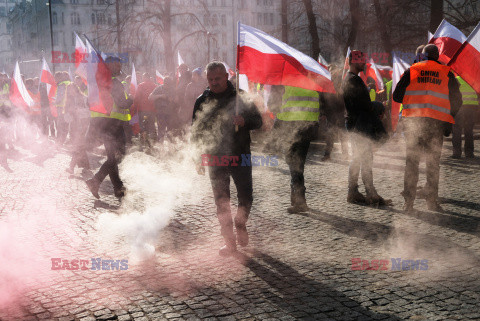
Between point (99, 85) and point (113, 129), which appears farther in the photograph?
point (113, 129)

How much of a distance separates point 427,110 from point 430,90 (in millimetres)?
240

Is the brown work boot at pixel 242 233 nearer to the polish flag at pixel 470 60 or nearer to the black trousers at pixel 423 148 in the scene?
the black trousers at pixel 423 148

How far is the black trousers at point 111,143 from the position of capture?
8.25m

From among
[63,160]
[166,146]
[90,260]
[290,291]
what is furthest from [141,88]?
[290,291]

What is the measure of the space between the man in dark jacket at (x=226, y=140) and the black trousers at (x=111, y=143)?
2.90 m

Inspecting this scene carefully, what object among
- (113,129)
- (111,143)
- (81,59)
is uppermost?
(81,59)

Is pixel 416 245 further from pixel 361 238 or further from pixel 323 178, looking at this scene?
pixel 323 178

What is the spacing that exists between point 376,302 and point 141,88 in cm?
1212

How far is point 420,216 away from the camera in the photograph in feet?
22.6

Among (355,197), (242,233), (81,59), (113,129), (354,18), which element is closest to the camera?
(242,233)

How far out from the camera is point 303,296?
436 cm

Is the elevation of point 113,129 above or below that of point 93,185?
above

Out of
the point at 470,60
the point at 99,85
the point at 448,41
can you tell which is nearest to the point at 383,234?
the point at 470,60

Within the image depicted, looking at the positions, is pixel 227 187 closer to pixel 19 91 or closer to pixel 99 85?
pixel 99 85
